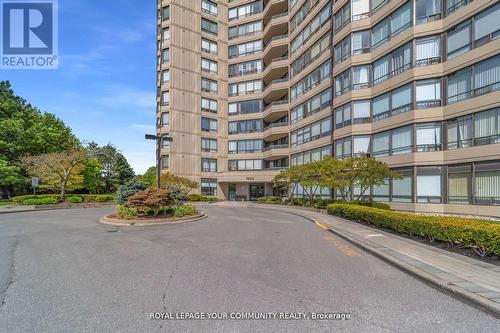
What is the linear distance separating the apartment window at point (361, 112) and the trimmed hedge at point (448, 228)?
44.8 ft

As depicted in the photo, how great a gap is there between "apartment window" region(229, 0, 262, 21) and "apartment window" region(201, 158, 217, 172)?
1014 inches

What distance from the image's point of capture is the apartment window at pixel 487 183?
57.1 ft

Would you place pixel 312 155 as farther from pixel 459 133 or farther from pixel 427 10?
pixel 427 10

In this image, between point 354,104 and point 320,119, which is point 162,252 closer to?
point 354,104

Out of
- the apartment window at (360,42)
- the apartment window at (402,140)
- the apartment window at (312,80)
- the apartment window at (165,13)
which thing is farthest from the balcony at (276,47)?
the apartment window at (402,140)

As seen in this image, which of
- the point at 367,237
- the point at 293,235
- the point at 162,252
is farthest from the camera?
the point at 293,235

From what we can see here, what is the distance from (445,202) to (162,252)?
19489 millimetres

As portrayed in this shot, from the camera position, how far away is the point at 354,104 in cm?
2709

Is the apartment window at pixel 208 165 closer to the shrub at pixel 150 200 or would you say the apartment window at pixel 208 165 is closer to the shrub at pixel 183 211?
the shrub at pixel 183 211

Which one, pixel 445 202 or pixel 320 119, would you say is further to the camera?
pixel 320 119

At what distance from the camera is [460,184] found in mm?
19609

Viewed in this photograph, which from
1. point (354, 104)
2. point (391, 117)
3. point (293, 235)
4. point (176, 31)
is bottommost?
point (293, 235)

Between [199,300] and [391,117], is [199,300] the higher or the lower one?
the lower one

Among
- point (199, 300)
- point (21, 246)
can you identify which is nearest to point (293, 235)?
point (199, 300)
